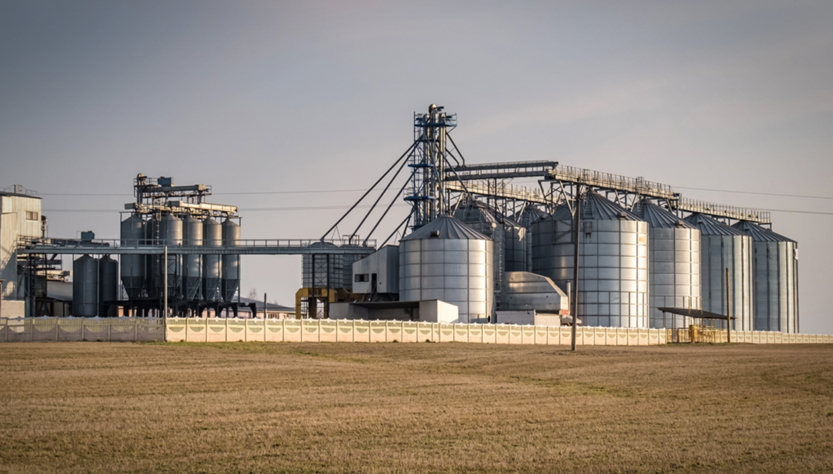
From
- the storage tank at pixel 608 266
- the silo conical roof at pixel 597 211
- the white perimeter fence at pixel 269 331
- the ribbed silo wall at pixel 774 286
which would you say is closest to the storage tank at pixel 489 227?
the storage tank at pixel 608 266

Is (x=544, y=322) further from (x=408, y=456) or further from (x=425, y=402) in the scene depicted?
(x=408, y=456)

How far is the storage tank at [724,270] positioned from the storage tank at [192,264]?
195 feet

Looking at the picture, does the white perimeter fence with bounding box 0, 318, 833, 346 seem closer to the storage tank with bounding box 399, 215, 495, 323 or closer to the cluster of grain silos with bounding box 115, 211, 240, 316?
the storage tank with bounding box 399, 215, 495, 323

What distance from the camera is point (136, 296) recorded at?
342 ft

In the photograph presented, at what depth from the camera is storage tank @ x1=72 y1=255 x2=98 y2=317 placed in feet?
333

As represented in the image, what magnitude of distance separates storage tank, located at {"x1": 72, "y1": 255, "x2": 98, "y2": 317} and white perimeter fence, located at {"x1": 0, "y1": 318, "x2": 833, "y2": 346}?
156 feet

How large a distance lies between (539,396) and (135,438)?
1459 cm

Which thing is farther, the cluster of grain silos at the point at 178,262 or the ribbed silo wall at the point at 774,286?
the ribbed silo wall at the point at 774,286

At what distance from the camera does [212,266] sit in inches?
4313

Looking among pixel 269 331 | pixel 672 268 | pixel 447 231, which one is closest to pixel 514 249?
pixel 672 268

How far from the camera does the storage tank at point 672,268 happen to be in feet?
331

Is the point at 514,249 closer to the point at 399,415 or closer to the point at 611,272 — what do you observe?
the point at 611,272

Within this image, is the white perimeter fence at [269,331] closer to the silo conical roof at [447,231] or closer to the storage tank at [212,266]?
the silo conical roof at [447,231]

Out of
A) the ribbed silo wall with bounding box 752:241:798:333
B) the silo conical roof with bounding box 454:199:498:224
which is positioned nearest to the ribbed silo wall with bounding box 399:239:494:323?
the silo conical roof with bounding box 454:199:498:224
